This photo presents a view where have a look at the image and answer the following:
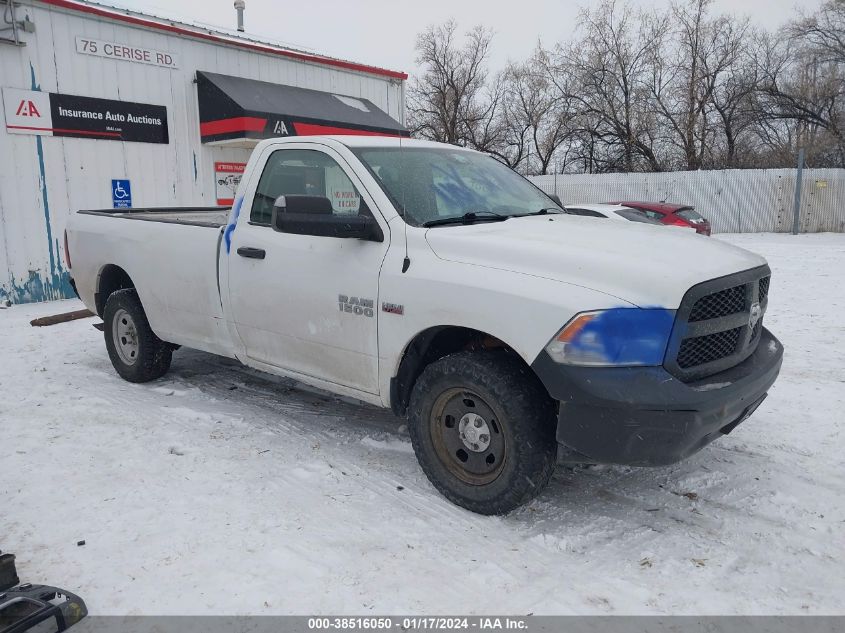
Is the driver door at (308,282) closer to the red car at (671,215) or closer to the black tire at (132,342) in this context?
the black tire at (132,342)

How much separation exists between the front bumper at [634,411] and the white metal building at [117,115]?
9.79 m

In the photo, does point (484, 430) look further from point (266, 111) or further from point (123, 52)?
point (123, 52)

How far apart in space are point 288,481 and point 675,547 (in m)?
2.11

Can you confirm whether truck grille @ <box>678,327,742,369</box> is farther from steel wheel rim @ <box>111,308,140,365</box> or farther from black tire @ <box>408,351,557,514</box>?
steel wheel rim @ <box>111,308,140,365</box>

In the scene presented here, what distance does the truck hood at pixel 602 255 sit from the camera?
304cm

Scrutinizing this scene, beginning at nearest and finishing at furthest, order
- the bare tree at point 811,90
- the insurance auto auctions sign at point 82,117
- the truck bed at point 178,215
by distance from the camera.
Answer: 1. the truck bed at point 178,215
2. the insurance auto auctions sign at point 82,117
3. the bare tree at point 811,90

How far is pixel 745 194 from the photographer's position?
2572 cm

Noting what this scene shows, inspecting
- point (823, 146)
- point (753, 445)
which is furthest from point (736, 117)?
point (753, 445)

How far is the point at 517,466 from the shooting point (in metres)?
3.27

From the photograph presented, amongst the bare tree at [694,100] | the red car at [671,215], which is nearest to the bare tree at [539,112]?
the bare tree at [694,100]

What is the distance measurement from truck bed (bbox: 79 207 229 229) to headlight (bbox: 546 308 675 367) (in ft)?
9.67

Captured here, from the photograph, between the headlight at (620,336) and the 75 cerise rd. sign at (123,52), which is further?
the 75 cerise rd. sign at (123,52)

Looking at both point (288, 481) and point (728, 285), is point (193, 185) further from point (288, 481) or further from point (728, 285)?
point (728, 285)

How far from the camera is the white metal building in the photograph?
9969 mm
